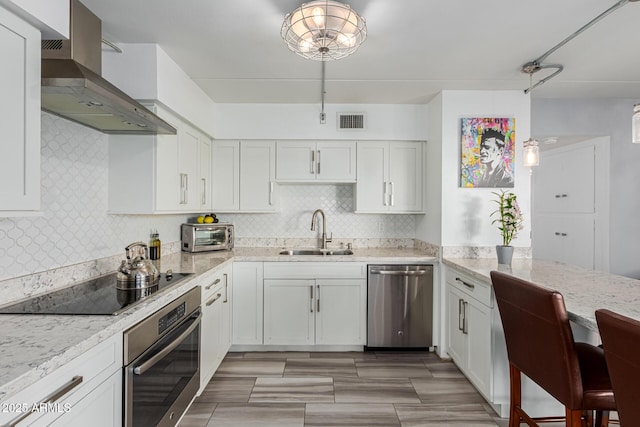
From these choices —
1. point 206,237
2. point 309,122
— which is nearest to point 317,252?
point 206,237

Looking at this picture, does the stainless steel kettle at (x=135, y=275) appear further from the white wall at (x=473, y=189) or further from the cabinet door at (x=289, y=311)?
the white wall at (x=473, y=189)

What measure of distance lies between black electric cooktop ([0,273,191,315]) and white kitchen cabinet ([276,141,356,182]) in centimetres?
182

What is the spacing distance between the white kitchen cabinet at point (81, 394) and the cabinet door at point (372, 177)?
2583mm

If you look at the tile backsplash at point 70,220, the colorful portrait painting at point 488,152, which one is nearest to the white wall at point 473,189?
the colorful portrait painting at point 488,152

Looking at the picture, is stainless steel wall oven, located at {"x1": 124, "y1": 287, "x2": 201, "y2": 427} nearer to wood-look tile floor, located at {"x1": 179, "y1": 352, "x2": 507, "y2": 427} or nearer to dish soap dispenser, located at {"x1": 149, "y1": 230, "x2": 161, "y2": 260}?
wood-look tile floor, located at {"x1": 179, "y1": 352, "x2": 507, "y2": 427}

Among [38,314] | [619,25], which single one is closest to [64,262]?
[38,314]

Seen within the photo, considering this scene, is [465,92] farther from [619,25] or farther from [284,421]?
[284,421]

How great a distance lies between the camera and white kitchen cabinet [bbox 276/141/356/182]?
356 centimetres

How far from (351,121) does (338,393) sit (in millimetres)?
2439

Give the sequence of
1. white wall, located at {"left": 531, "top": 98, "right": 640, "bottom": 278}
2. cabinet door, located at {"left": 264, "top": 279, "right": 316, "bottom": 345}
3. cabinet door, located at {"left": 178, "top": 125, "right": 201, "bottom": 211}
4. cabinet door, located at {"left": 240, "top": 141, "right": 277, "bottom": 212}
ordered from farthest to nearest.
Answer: cabinet door, located at {"left": 240, "top": 141, "right": 277, "bottom": 212}, white wall, located at {"left": 531, "top": 98, "right": 640, "bottom": 278}, cabinet door, located at {"left": 264, "top": 279, "right": 316, "bottom": 345}, cabinet door, located at {"left": 178, "top": 125, "right": 201, "bottom": 211}

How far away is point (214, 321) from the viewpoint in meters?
2.64

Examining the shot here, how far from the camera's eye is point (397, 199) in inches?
140

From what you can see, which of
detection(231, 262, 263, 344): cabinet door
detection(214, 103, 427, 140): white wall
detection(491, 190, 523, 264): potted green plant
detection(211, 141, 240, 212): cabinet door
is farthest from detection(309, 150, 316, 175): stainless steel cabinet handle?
detection(491, 190, 523, 264): potted green plant

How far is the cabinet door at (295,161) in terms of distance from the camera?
3559 mm
